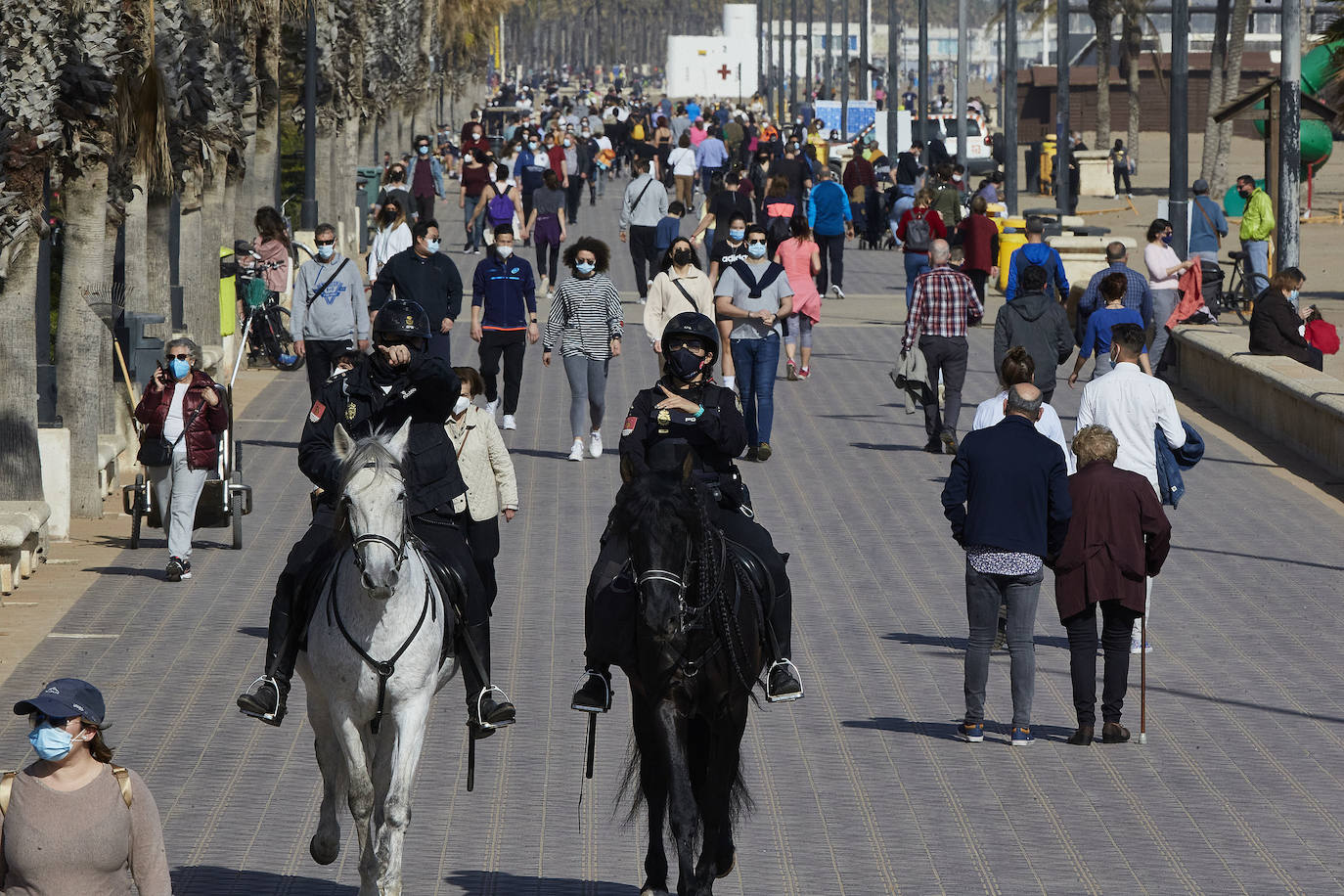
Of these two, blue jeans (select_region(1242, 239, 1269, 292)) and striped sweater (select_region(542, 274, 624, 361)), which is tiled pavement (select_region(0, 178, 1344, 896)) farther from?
blue jeans (select_region(1242, 239, 1269, 292))

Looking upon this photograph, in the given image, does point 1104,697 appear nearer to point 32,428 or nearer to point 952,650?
point 952,650

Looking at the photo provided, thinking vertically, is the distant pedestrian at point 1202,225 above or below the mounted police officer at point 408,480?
above

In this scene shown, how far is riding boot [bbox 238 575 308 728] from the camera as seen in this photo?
26.8 ft

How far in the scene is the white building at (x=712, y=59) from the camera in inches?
4862

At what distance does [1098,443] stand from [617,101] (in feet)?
219

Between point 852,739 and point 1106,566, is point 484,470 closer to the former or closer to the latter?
point 852,739

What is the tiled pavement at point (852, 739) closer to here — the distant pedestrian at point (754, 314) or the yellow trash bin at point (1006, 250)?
the distant pedestrian at point (754, 314)

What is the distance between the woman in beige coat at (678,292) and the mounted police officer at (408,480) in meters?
9.35

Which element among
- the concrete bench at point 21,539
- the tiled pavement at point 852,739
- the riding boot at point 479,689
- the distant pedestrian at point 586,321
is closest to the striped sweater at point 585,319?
the distant pedestrian at point 586,321

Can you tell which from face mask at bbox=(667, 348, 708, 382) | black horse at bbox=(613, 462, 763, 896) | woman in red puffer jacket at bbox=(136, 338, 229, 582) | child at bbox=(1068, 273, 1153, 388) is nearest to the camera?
black horse at bbox=(613, 462, 763, 896)

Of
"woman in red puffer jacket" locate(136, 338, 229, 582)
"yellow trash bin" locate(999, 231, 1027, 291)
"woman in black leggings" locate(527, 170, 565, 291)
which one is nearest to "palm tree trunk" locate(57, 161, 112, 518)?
"woman in red puffer jacket" locate(136, 338, 229, 582)

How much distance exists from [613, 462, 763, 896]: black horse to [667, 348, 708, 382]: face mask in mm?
755

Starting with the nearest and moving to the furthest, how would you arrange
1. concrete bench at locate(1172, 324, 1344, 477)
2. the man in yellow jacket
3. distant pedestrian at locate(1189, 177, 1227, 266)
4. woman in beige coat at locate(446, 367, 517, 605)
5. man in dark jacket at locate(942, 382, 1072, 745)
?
1. woman in beige coat at locate(446, 367, 517, 605)
2. man in dark jacket at locate(942, 382, 1072, 745)
3. concrete bench at locate(1172, 324, 1344, 477)
4. distant pedestrian at locate(1189, 177, 1227, 266)
5. the man in yellow jacket

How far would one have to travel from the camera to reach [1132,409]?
39.8 ft
